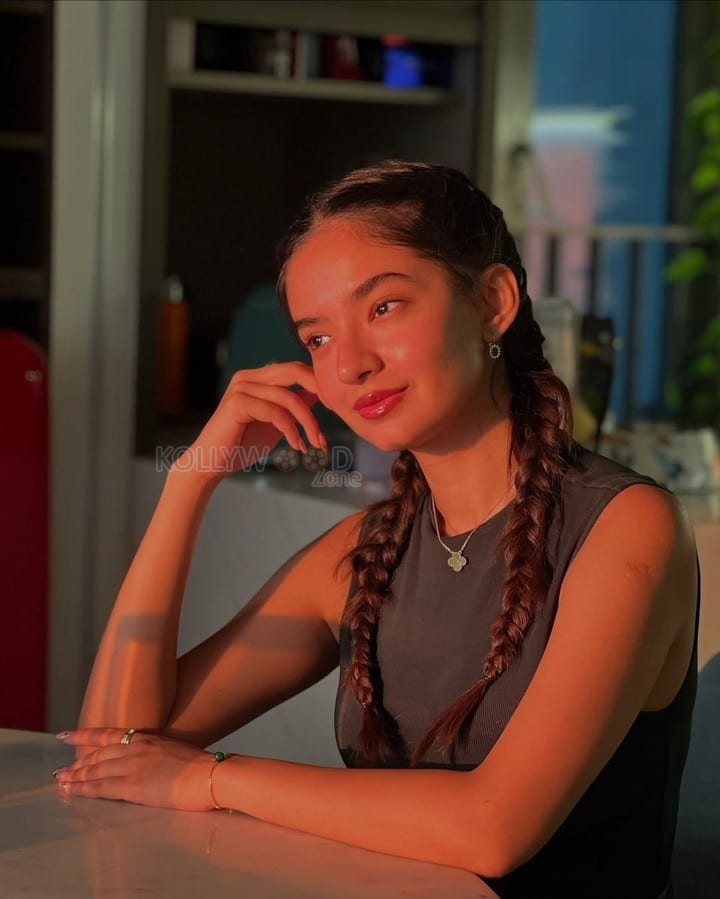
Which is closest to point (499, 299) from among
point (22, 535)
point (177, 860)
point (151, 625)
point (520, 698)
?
point (520, 698)

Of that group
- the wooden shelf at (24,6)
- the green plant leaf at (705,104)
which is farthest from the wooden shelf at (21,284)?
the green plant leaf at (705,104)

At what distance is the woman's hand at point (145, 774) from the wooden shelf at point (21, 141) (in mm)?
1749

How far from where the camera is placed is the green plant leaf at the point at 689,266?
4.48m

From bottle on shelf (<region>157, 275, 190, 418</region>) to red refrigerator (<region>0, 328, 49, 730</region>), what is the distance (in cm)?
42

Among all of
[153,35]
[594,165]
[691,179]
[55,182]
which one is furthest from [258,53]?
[691,179]

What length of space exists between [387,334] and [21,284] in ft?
5.57

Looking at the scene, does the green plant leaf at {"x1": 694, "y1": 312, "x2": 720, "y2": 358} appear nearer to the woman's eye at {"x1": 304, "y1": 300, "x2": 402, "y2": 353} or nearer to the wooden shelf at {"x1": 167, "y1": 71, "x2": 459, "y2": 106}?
the wooden shelf at {"x1": 167, "y1": 71, "x2": 459, "y2": 106}

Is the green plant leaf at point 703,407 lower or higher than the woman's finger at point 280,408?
lower

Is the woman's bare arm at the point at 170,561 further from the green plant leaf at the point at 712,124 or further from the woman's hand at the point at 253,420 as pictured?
the green plant leaf at the point at 712,124

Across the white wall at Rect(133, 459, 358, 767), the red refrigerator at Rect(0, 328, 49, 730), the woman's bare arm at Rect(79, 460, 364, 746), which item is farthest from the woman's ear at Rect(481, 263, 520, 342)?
the red refrigerator at Rect(0, 328, 49, 730)

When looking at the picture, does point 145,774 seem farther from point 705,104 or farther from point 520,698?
point 705,104

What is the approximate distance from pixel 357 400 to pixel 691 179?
11.9ft

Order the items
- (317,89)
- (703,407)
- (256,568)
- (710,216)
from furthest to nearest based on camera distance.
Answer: (703,407) < (710,216) < (317,89) < (256,568)

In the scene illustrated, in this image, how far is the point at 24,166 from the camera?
2.92 metres
